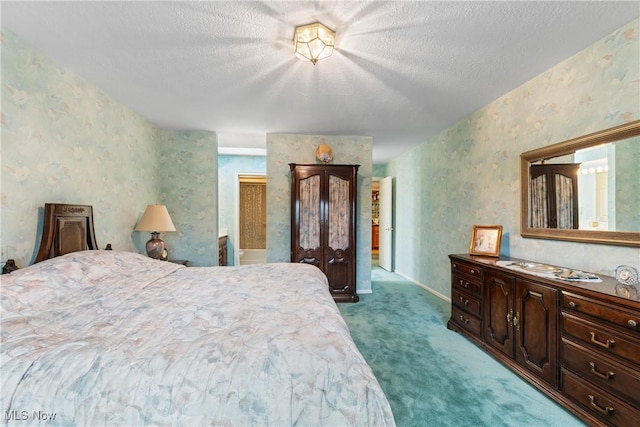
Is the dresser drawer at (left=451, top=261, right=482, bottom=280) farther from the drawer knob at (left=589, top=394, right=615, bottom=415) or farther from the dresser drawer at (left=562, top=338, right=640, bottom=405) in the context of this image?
the drawer knob at (left=589, top=394, right=615, bottom=415)

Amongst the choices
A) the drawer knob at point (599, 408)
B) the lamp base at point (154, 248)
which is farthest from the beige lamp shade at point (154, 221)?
the drawer knob at point (599, 408)

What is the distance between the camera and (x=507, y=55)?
203cm

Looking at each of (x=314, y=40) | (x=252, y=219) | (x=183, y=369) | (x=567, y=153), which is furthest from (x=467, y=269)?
(x=252, y=219)

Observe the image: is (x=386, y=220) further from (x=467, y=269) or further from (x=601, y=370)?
(x=601, y=370)

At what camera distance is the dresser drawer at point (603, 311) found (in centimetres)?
136

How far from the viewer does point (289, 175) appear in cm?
403

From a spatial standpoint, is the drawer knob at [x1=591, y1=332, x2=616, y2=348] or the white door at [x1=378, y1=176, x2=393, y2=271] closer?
the drawer knob at [x1=591, y1=332, x2=616, y2=348]

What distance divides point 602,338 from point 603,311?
0.51 feet

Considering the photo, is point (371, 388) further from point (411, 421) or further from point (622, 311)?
point (622, 311)

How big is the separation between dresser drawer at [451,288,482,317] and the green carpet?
31 cm

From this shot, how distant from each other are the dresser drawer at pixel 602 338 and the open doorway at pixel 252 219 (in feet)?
19.2

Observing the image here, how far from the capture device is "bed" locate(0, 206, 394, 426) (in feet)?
2.77

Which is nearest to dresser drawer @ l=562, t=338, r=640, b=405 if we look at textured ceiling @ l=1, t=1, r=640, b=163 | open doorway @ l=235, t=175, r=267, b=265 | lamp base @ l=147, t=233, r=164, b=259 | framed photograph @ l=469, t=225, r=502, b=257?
Result: framed photograph @ l=469, t=225, r=502, b=257

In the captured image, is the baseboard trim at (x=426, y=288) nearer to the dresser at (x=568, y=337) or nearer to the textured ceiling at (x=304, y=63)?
the dresser at (x=568, y=337)
